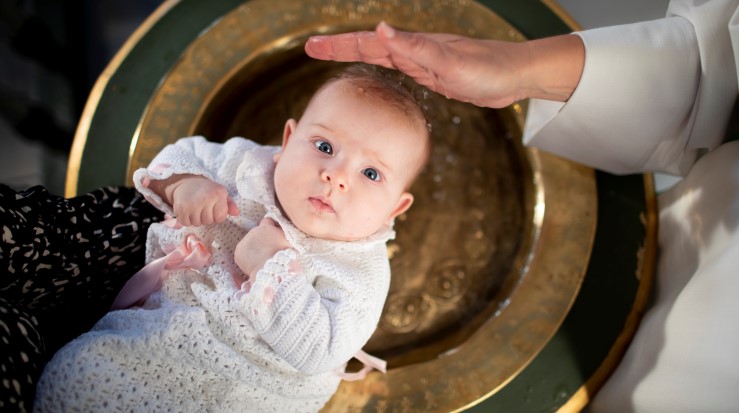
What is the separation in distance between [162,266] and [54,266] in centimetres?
12

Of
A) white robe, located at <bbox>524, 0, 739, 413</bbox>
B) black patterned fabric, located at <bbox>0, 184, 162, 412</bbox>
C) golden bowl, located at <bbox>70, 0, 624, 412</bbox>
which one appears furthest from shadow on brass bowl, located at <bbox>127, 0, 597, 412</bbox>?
black patterned fabric, located at <bbox>0, 184, 162, 412</bbox>

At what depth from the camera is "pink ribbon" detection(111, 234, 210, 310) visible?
2.42 ft

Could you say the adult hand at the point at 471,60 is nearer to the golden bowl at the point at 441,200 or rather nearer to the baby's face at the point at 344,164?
the baby's face at the point at 344,164

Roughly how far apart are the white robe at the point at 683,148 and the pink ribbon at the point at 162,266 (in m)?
0.52

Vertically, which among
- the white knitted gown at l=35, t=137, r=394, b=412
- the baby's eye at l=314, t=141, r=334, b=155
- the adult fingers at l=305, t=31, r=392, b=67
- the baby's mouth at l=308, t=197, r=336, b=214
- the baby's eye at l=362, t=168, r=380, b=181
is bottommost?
the white knitted gown at l=35, t=137, r=394, b=412

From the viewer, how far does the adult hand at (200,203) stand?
703mm

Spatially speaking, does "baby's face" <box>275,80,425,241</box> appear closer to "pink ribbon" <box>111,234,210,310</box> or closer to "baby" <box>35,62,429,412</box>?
"baby" <box>35,62,429,412</box>

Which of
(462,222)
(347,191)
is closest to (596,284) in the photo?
(462,222)

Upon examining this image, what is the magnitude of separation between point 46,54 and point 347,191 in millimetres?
948

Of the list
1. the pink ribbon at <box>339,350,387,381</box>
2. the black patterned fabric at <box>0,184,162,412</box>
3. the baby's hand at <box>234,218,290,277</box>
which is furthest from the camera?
the pink ribbon at <box>339,350,387,381</box>

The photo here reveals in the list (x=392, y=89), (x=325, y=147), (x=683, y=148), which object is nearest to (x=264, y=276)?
(x=325, y=147)

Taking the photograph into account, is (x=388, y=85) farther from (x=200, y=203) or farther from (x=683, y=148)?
(x=683, y=148)

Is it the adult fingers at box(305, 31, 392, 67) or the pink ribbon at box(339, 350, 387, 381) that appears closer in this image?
the adult fingers at box(305, 31, 392, 67)

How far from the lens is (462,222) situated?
42.7 inches
